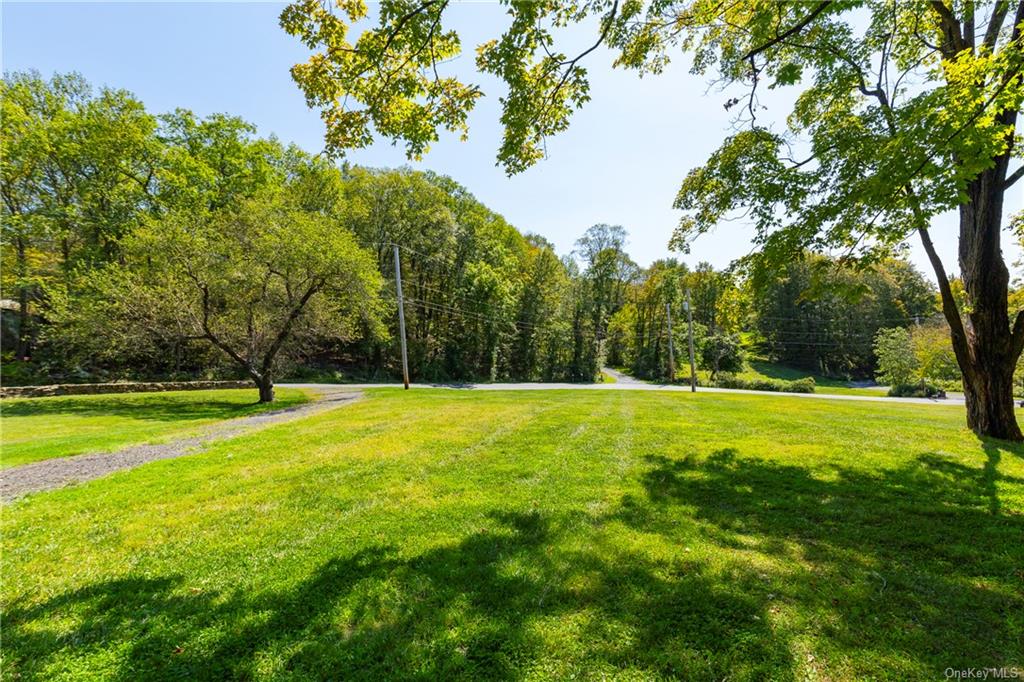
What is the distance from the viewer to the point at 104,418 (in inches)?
519

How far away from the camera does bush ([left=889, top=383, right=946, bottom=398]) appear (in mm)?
31203

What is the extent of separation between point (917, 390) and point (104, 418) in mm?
50403

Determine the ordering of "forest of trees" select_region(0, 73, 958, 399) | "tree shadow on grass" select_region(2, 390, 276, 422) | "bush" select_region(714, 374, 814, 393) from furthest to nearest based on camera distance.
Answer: "bush" select_region(714, 374, 814, 393)
"forest of trees" select_region(0, 73, 958, 399)
"tree shadow on grass" select_region(2, 390, 276, 422)

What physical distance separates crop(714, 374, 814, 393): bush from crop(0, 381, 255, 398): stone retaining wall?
128 ft

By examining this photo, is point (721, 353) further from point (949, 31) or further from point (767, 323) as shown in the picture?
point (949, 31)

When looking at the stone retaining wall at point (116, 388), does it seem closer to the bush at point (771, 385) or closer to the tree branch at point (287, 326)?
the tree branch at point (287, 326)

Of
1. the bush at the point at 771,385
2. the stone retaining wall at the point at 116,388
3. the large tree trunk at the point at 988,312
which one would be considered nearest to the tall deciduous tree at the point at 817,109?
the large tree trunk at the point at 988,312

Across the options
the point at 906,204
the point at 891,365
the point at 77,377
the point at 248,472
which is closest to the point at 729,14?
the point at 906,204

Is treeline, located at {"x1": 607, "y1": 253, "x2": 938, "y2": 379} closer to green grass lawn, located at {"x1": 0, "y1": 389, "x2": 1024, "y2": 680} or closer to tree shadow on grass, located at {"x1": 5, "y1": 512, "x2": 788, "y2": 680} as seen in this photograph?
green grass lawn, located at {"x1": 0, "y1": 389, "x2": 1024, "y2": 680}

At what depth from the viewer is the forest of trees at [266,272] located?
15375 mm

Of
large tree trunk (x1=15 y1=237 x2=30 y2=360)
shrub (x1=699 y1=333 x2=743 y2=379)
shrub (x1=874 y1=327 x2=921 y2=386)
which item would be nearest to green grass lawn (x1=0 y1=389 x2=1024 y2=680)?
large tree trunk (x1=15 y1=237 x2=30 y2=360)

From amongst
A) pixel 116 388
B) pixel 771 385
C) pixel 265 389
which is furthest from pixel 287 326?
pixel 771 385

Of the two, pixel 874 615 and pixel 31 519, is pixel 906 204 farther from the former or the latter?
pixel 31 519

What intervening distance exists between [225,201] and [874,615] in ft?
106
